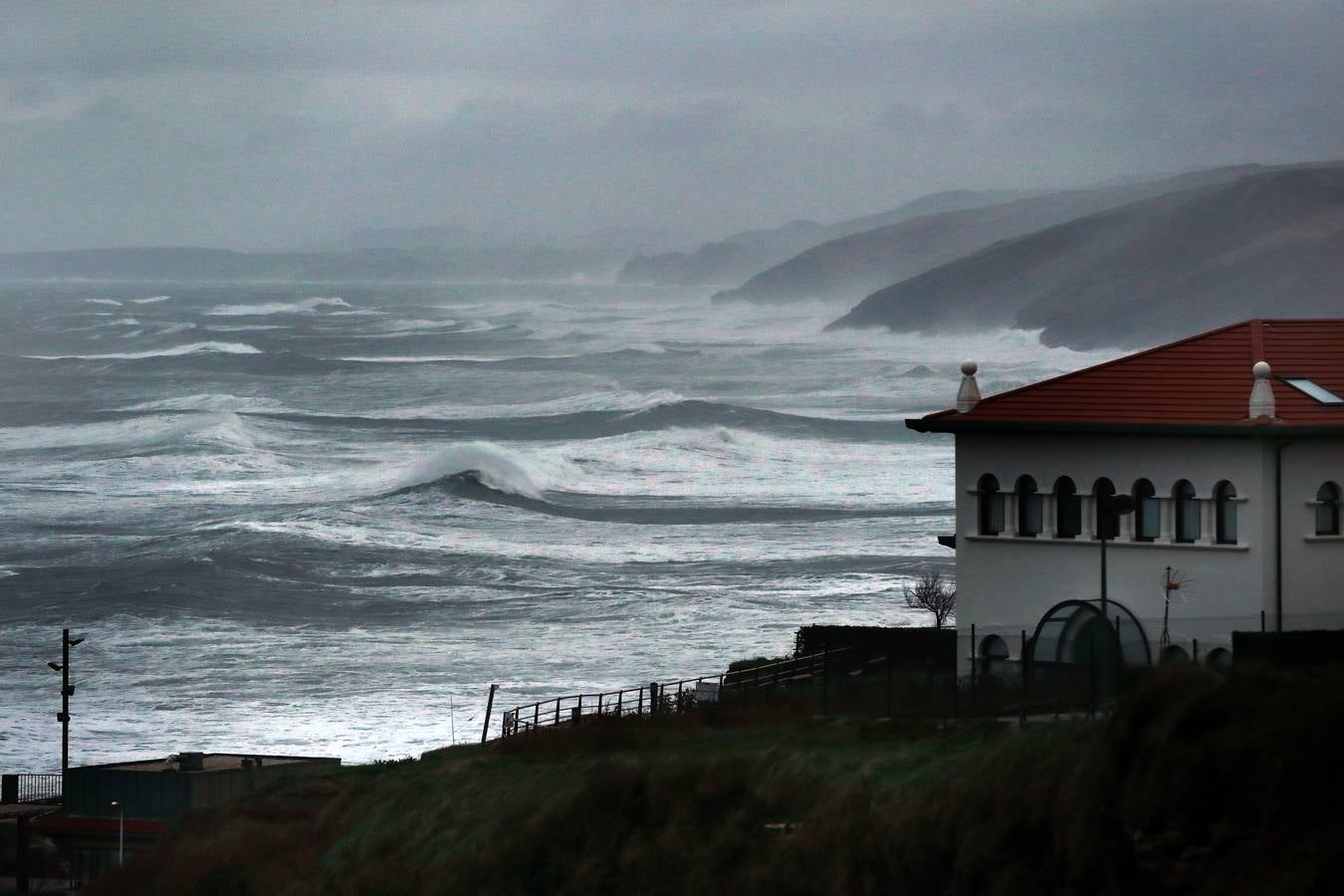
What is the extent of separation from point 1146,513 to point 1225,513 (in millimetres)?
1110

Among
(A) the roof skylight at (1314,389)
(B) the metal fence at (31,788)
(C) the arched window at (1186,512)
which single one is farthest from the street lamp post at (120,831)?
(A) the roof skylight at (1314,389)

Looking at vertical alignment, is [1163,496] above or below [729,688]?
above

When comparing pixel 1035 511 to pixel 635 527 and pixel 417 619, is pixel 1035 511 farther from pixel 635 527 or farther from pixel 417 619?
pixel 635 527

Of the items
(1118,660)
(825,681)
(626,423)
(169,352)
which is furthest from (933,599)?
(169,352)

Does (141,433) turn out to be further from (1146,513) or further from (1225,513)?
(1225,513)

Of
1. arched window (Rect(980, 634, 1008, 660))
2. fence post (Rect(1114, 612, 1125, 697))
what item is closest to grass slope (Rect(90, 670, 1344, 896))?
fence post (Rect(1114, 612, 1125, 697))

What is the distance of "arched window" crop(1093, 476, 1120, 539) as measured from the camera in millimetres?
27203

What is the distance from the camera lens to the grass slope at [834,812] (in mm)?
15703

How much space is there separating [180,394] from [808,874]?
131 meters

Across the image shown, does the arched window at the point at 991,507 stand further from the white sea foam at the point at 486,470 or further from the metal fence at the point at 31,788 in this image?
the white sea foam at the point at 486,470

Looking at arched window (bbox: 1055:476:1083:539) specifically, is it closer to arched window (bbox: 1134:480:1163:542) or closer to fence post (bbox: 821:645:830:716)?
arched window (bbox: 1134:480:1163:542)

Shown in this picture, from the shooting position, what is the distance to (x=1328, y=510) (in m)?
27.0

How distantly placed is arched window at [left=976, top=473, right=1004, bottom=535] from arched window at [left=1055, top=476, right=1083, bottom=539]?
0.94 metres

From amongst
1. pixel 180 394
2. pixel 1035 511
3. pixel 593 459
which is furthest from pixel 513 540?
pixel 180 394
